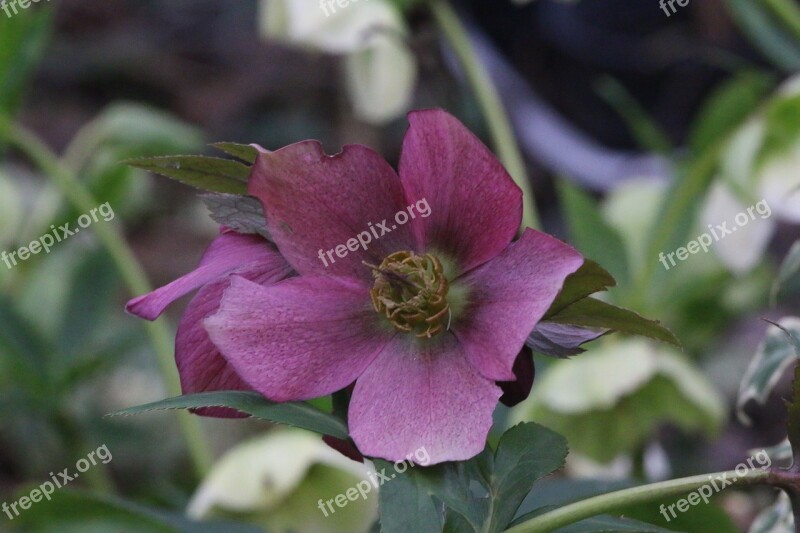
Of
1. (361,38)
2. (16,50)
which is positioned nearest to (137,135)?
(16,50)

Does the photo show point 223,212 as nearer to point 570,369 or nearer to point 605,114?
point 570,369

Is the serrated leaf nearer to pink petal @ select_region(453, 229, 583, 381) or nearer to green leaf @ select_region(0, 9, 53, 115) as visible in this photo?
pink petal @ select_region(453, 229, 583, 381)

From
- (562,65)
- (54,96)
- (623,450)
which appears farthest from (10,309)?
(54,96)

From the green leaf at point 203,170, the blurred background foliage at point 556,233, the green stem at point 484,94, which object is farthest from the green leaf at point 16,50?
the green leaf at point 203,170

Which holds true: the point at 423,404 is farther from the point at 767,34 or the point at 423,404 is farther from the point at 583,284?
the point at 767,34

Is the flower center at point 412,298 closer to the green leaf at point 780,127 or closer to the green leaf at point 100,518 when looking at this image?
the green leaf at point 100,518

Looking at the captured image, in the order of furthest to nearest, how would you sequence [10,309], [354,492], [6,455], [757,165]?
[6,455] < [10,309] < [757,165] < [354,492]
